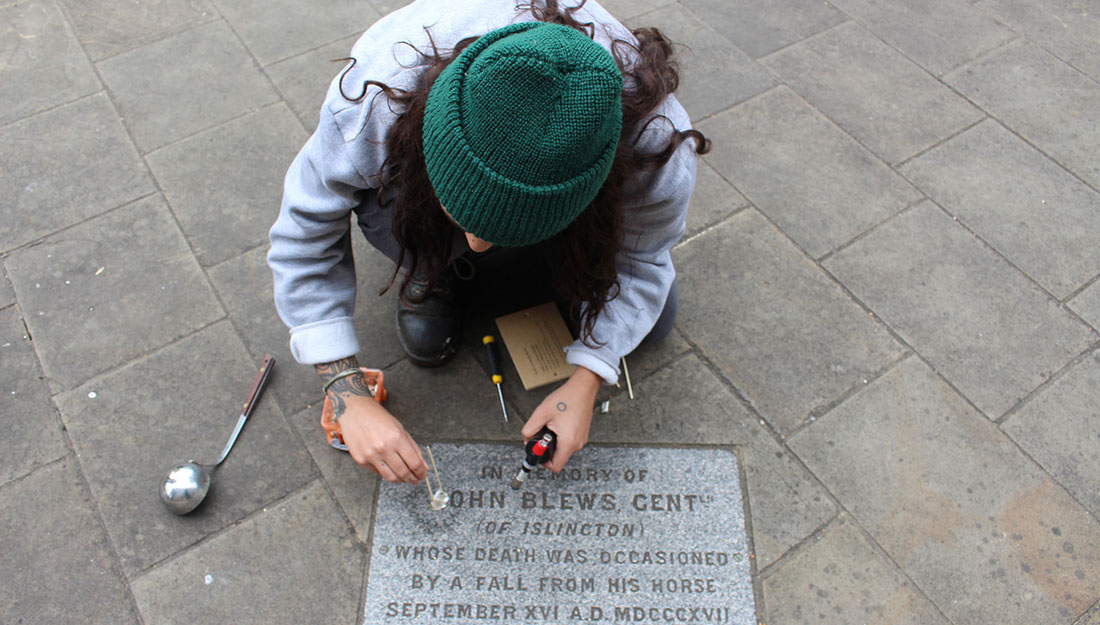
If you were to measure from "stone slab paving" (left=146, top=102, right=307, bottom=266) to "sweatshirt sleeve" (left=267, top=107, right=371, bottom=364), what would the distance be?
34.7 inches

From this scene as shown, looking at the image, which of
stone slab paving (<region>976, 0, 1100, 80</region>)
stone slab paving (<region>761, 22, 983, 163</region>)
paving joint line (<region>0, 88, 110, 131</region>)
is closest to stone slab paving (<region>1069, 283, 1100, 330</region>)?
stone slab paving (<region>761, 22, 983, 163</region>)

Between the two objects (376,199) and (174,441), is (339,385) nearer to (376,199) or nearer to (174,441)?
(376,199)

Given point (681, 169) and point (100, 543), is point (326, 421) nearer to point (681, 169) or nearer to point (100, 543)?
point (100, 543)

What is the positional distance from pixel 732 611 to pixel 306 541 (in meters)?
1.17

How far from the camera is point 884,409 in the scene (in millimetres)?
2320

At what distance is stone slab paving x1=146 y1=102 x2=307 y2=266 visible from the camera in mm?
2633

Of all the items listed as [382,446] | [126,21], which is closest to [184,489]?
[382,446]

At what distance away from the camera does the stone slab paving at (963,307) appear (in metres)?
2.42

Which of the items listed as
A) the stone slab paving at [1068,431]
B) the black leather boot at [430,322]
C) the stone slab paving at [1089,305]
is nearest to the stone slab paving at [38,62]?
the black leather boot at [430,322]

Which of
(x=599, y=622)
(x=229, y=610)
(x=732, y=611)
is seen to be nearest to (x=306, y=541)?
(x=229, y=610)

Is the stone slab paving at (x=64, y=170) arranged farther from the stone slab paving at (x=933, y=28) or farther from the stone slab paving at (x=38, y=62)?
the stone slab paving at (x=933, y=28)

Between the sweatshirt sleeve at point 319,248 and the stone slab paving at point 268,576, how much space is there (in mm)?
519

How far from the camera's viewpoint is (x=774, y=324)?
98.5 inches

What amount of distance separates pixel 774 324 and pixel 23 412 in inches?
94.8
